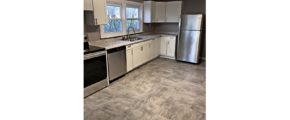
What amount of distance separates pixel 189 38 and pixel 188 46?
244mm

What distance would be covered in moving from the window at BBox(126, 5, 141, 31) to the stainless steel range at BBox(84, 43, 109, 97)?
2.08 meters

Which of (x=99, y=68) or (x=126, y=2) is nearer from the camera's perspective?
(x=99, y=68)

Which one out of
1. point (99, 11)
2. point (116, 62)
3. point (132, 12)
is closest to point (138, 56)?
point (116, 62)

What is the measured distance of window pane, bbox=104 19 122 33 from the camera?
435 cm

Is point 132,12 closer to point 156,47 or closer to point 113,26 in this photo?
point 113,26

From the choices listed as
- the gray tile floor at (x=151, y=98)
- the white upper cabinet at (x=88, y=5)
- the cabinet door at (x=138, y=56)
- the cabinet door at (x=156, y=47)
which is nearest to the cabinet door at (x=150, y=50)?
the cabinet door at (x=156, y=47)

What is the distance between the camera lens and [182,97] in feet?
9.95

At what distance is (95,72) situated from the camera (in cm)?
323

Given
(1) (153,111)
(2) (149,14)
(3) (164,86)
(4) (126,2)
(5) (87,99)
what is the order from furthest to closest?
1. (2) (149,14)
2. (4) (126,2)
3. (3) (164,86)
4. (5) (87,99)
5. (1) (153,111)

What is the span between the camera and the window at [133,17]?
514 cm

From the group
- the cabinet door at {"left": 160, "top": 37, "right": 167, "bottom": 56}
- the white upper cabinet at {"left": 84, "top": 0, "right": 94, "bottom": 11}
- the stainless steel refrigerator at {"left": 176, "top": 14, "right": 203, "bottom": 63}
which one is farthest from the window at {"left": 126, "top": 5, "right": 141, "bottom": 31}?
the white upper cabinet at {"left": 84, "top": 0, "right": 94, "bottom": 11}
